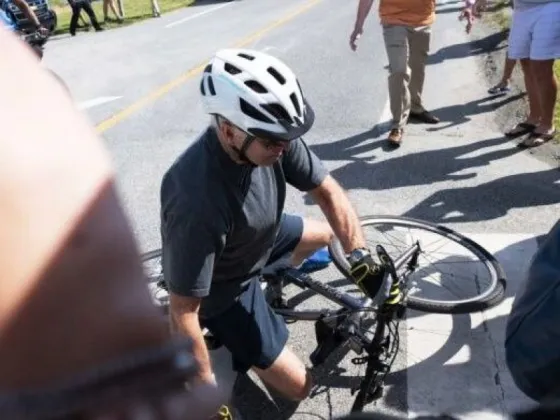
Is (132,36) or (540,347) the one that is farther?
(132,36)

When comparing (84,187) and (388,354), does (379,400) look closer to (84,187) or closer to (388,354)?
(388,354)

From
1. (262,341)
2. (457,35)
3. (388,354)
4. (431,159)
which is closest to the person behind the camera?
(262,341)

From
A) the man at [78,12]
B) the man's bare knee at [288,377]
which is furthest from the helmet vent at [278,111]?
the man at [78,12]

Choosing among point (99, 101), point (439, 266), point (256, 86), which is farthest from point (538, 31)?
point (99, 101)

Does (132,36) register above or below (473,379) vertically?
below

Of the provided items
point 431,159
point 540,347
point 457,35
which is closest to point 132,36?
point 457,35

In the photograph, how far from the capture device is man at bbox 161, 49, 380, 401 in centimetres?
298

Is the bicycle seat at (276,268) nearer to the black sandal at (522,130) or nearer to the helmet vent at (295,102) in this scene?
the helmet vent at (295,102)

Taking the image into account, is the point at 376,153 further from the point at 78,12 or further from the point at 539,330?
the point at 78,12

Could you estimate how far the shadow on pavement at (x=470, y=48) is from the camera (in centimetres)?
1033

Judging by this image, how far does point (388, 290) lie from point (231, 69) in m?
1.28

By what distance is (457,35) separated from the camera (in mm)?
11688

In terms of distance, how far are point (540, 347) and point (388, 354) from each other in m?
1.30

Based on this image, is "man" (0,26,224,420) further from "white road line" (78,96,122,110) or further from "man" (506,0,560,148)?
"white road line" (78,96,122,110)
